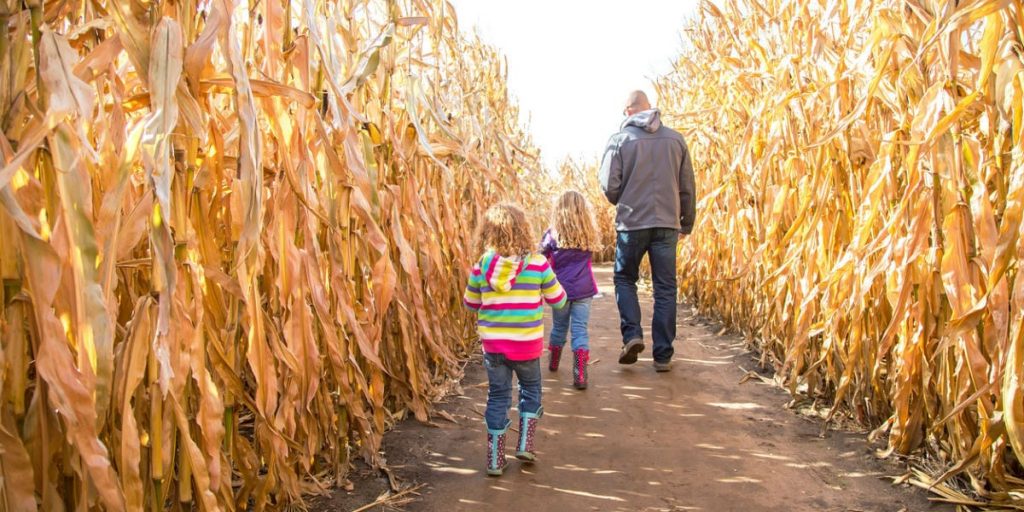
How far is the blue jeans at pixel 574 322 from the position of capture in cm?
434

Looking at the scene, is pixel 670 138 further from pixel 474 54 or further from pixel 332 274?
pixel 332 274

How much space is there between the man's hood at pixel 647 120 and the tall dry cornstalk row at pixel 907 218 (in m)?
0.56

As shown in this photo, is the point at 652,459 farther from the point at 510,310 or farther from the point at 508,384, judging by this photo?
the point at 510,310

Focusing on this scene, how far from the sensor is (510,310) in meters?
3.05

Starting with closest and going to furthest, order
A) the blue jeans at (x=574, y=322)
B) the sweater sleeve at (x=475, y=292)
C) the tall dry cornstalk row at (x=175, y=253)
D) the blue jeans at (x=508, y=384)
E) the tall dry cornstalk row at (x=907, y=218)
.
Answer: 1. the tall dry cornstalk row at (x=175, y=253)
2. the tall dry cornstalk row at (x=907, y=218)
3. the blue jeans at (x=508, y=384)
4. the sweater sleeve at (x=475, y=292)
5. the blue jeans at (x=574, y=322)

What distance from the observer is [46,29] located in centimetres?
138

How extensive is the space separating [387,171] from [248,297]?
56.2 inches

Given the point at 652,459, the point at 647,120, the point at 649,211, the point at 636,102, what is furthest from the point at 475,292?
the point at 636,102

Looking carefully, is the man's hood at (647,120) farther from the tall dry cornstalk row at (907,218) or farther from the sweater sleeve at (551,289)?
the sweater sleeve at (551,289)

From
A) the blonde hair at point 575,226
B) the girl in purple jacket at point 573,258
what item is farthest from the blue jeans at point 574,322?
the blonde hair at point 575,226

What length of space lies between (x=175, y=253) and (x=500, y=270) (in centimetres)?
149

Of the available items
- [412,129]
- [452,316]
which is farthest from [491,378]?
[452,316]

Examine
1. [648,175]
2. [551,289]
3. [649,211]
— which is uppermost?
[648,175]

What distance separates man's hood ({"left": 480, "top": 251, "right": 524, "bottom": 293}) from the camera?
305cm
